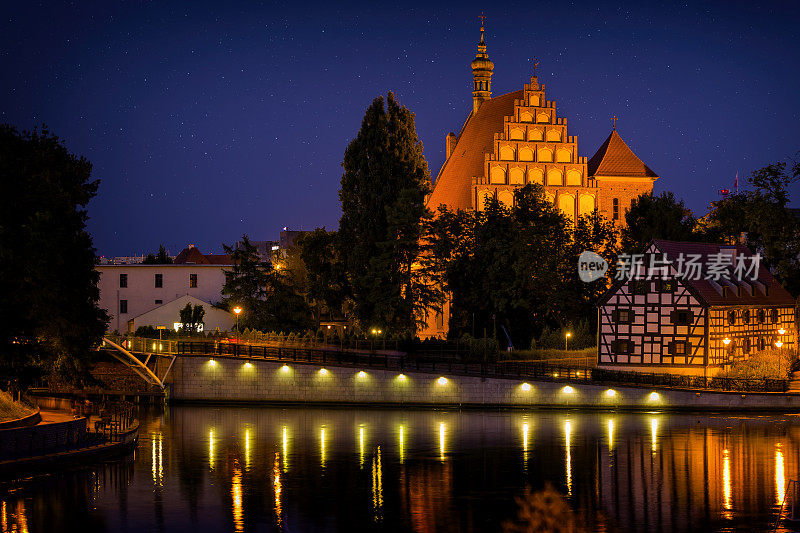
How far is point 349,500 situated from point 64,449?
1185cm

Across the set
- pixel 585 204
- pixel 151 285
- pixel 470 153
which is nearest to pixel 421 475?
pixel 585 204

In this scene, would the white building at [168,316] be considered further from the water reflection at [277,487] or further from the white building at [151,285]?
the water reflection at [277,487]

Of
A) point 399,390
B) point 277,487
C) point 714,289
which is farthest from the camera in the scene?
point 714,289

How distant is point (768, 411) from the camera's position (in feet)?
198

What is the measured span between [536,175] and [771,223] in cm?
1802

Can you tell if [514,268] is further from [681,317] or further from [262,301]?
[262,301]

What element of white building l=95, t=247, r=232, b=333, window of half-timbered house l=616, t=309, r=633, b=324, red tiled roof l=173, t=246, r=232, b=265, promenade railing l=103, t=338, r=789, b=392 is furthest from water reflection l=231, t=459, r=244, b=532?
red tiled roof l=173, t=246, r=232, b=265

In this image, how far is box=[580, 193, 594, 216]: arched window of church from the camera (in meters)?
89.3

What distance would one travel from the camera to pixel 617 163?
99.9 metres

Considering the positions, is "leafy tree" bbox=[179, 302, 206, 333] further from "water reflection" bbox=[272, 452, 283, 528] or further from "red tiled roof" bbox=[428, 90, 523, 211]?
"water reflection" bbox=[272, 452, 283, 528]

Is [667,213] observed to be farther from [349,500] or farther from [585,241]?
[349,500]

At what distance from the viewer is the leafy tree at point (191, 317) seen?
291ft

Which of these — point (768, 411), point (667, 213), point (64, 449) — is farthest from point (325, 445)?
point (667, 213)

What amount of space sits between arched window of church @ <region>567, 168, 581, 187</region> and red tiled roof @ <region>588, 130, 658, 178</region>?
33.9ft
